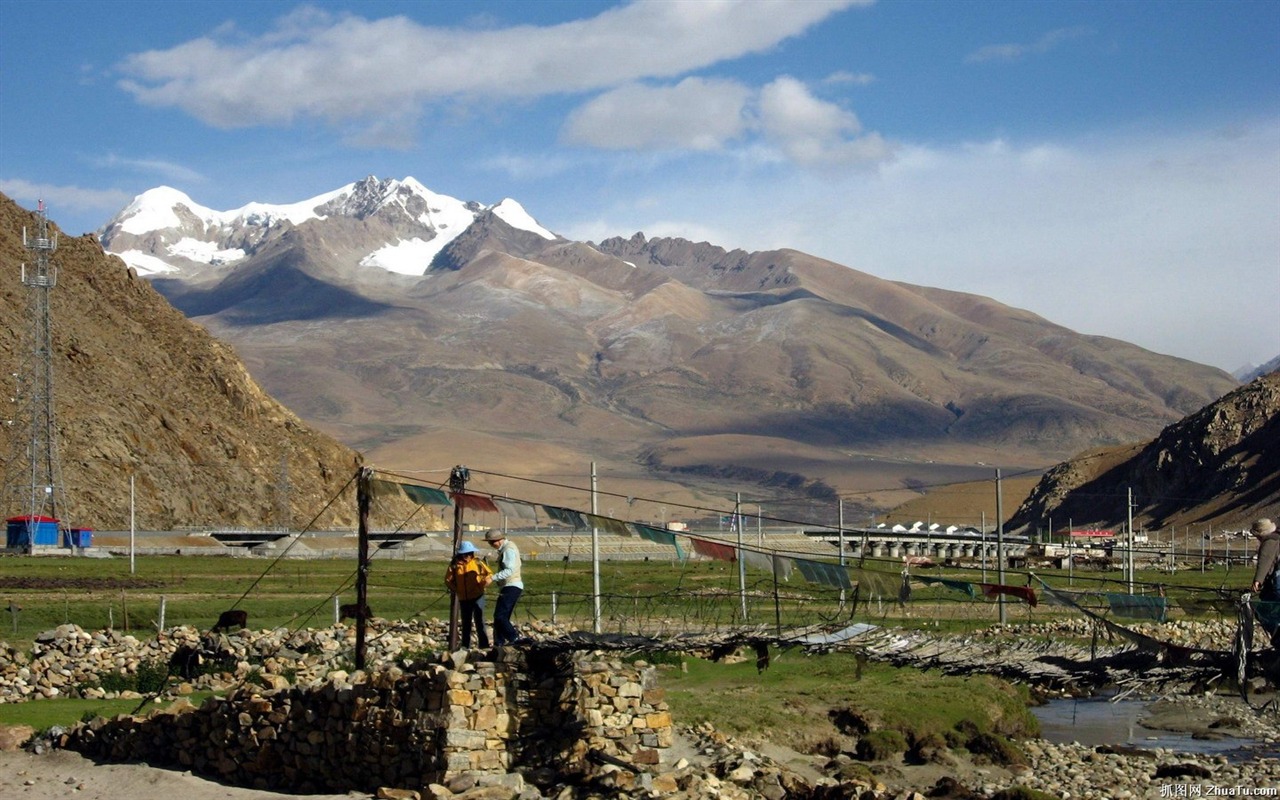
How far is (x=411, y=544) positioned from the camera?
92.2 metres

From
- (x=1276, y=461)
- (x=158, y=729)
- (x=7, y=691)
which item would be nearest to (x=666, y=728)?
(x=158, y=729)

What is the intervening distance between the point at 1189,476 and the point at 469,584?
13873 cm

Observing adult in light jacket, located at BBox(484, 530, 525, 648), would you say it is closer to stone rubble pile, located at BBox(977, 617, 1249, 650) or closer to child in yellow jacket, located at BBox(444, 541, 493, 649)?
child in yellow jacket, located at BBox(444, 541, 493, 649)

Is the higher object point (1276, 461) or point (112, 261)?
point (112, 261)

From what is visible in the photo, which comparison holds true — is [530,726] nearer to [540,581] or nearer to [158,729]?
[158,729]

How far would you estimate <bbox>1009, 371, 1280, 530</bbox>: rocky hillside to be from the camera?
13062cm

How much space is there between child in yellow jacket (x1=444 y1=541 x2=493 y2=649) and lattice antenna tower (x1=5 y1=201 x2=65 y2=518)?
59741mm

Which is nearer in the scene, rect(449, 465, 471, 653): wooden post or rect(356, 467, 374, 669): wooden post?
rect(449, 465, 471, 653): wooden post

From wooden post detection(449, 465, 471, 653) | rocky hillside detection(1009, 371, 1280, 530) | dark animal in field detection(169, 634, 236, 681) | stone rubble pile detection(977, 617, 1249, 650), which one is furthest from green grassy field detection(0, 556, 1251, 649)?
rocky hillside detection(1009, 371, 1280, 530)

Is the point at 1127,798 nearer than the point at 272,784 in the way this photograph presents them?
No

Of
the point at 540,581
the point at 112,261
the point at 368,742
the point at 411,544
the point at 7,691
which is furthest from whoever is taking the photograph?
the point at 112,261

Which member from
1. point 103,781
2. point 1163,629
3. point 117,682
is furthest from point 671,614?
point 103,781

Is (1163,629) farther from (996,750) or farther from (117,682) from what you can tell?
(117,682)

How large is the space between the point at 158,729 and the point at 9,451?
6758cm
